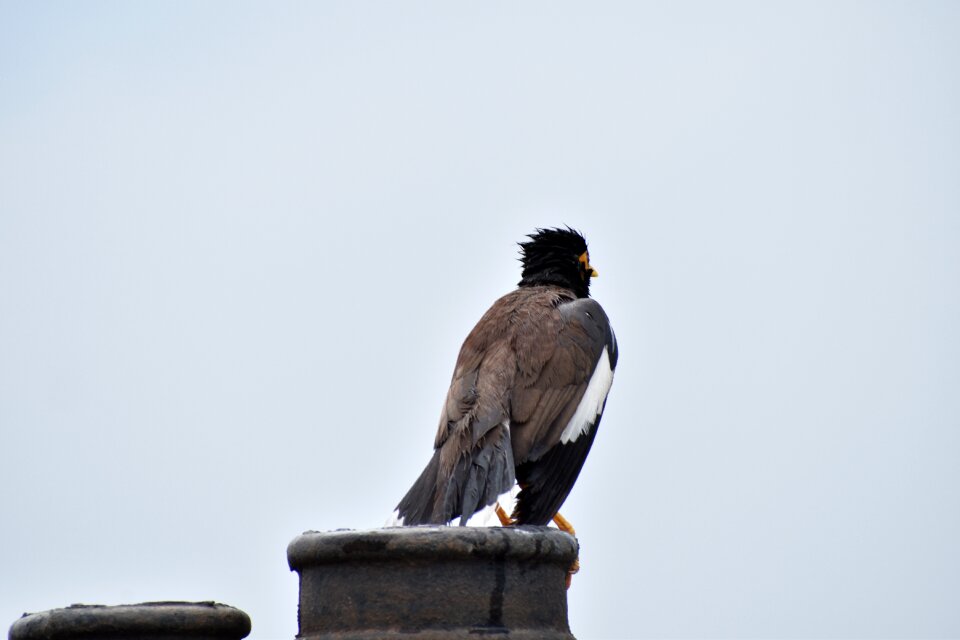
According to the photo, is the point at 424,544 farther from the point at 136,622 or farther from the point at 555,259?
the point at 555,259

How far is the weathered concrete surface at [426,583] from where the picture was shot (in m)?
3.92

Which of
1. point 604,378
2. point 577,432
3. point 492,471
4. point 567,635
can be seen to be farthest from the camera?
point 604,378

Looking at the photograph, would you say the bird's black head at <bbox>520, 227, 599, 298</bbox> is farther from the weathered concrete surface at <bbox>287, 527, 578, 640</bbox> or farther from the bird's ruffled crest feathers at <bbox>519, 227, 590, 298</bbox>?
the weathered concrete surface at <bbox>287, 527, 578, 640</bbox>

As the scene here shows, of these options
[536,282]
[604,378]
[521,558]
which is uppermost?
[536,282]

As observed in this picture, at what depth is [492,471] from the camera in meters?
6.48

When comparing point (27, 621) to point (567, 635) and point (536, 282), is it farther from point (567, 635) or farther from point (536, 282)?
point (536, 282)

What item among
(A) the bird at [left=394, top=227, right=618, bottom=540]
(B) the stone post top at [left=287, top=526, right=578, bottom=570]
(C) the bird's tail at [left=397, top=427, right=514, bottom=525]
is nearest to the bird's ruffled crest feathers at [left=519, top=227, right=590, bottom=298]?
(A) the bird at [left=394, top=227, right=618, bottom=540]

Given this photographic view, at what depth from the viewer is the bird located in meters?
6.48

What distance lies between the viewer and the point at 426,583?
3.93 meters

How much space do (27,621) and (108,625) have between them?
367 mm

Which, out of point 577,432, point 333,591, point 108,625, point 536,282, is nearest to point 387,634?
point 333,591

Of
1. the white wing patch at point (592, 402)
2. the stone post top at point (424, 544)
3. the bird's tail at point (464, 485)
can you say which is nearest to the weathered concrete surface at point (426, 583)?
the stone post top at point (424, 544)

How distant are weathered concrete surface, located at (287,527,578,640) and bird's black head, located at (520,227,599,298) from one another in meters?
4.96

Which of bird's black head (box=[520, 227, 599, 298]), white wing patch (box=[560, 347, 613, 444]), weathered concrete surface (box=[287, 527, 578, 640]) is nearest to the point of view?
weathered concrete surface (box=[287, 527, 578, 640])
